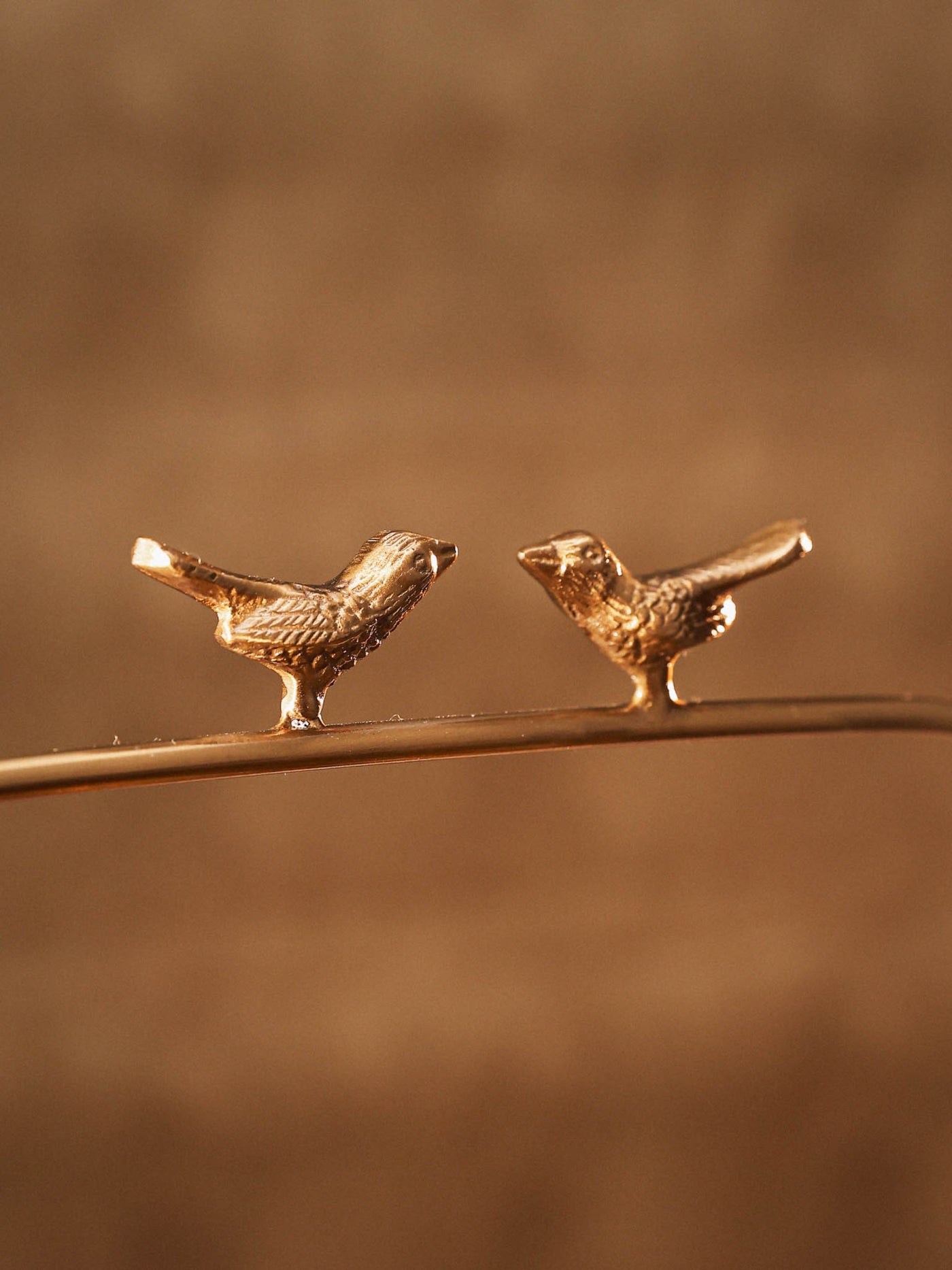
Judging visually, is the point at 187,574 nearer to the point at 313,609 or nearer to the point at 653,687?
the point at 313,609

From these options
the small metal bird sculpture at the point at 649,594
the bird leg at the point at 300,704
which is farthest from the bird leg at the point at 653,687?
the bird leg at the point at 300,704

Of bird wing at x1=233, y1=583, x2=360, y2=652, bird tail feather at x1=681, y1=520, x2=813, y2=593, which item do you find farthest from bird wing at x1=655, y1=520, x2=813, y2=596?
bird wing at x1=233, y1=583, x2=360, y2=652

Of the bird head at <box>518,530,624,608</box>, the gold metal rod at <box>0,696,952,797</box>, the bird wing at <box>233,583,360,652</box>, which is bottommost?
the gold metal rod at <box>0,696,952,797</box>

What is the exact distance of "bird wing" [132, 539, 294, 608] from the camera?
1.00 ft

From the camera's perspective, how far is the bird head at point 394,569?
33 centimetres

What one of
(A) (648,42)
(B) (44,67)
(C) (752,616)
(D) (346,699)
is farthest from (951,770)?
(B) (44,67)

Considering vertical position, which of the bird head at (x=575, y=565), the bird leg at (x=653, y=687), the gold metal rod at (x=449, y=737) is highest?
the bird head at (x=575, y=565)

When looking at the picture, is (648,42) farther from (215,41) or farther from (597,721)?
(597,721)

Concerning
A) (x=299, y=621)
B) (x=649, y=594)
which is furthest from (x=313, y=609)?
(x=649, y=594)

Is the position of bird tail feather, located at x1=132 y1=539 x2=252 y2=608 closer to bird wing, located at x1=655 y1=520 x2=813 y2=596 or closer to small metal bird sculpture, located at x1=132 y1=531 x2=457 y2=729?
small metal bird sculpture, located at x1=132 y1=531 x2=457 y2=729

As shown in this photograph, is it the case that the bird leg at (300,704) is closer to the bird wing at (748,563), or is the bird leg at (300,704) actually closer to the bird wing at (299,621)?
the bird wing at (299,621)

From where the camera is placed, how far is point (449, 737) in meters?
0.33

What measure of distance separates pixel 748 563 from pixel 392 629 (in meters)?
0.12

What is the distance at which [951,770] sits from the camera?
0.92 m
